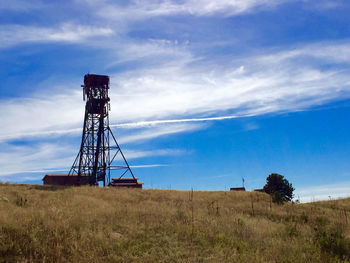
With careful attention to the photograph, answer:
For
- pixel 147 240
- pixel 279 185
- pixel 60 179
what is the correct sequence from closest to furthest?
1. pixel 147 240
2. pixel 60 179
3. pixel 279 185

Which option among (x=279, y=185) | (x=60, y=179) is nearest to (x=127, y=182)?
(x=60, y=179)

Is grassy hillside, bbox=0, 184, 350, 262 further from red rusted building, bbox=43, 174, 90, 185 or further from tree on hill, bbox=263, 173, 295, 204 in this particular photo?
tree on hill, bbox=263, 173, 295, 204

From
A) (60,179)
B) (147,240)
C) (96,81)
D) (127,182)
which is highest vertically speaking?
(96,81)

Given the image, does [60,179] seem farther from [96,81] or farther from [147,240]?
[147,240]

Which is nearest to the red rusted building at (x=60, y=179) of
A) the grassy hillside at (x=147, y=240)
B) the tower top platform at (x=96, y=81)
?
the tower top platform at (x=96, y=81)

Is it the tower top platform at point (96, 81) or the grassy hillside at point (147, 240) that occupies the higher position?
the tower top platform at point (96, 81)

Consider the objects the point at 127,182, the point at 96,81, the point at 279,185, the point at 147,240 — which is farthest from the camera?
the point at 279,185

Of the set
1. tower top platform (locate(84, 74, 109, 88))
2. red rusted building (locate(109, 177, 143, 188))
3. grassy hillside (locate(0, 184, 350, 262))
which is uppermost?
tower top platform (locate(84, 74, 109, 88))

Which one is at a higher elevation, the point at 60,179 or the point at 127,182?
the point at 60,179

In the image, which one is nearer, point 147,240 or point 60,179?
point 147,240

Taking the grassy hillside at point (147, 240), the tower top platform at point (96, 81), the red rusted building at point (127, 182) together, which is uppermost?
the tower top platform at point (96, 81)

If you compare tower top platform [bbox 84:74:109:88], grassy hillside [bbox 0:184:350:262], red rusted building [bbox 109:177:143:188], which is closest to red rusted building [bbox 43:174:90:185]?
red rusted building [bbox 109:177:143:188]

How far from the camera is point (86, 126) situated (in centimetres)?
4012

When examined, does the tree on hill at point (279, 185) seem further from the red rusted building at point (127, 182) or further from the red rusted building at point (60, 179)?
the red rusted building at point (60, 179)
